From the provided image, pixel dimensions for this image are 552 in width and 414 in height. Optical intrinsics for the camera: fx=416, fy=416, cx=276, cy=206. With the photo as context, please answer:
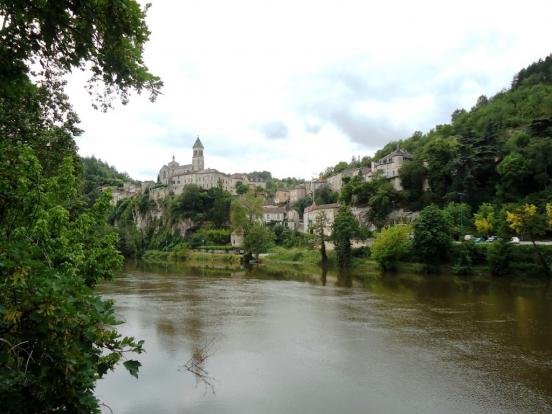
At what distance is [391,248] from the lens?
150 feet

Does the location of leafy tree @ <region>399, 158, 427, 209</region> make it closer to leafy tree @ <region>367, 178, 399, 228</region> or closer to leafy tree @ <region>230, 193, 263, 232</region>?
leafy tree @ <region>367, 178, 399, 228</region>

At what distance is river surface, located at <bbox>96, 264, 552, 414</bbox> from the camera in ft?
36.1

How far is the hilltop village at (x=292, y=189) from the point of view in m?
72.6

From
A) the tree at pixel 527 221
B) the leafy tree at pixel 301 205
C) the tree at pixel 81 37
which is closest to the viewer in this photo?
the tree at pixel 81 37

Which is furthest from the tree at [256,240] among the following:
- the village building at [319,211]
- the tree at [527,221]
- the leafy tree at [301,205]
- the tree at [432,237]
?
the tree at [527,221]

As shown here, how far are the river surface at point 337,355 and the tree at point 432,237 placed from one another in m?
15.1

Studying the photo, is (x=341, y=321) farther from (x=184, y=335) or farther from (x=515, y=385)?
(x=515, y=385)

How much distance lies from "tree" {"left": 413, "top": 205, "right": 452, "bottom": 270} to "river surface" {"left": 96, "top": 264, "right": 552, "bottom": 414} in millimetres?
15123

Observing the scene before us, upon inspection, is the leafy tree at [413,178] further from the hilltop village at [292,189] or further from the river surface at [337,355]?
the river surface at [337,355]

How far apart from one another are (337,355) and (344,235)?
3739 cm

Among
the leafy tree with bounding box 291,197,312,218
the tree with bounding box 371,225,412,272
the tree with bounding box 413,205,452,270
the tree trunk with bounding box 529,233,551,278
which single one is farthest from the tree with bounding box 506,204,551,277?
the leafy tree with bounding box 291,197,312,218

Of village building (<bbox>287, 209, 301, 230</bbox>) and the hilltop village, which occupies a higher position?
the hilltop village

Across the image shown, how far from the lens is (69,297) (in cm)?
412

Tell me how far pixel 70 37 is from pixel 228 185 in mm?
113131
